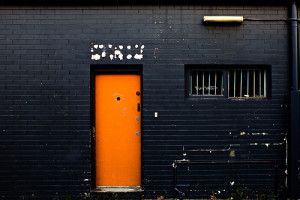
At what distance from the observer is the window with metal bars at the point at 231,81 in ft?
16.6

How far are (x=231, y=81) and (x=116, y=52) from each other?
236cm

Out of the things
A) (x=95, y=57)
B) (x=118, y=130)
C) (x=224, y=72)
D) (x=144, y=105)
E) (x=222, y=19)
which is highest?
(x=222, y=19)

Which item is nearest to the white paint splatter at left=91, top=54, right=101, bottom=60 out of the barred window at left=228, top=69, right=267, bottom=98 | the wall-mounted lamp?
the wall-mounted lamp

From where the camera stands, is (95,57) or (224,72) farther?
(224,72)

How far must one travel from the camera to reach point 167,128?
4918 mm

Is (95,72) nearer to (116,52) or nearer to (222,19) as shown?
(116,52)

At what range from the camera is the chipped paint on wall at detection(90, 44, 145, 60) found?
4910mm

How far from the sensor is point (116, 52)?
4914mm

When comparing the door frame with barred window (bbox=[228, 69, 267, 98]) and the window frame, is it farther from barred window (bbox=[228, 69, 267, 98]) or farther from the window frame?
barred window (bbox=[228, 69, 267, 98])

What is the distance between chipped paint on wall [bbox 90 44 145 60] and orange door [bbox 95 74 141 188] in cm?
39

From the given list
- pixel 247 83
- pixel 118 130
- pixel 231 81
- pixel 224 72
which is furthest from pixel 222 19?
pixel 118 130

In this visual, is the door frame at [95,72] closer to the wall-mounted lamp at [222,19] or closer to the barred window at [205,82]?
the barred window at [205,82]
